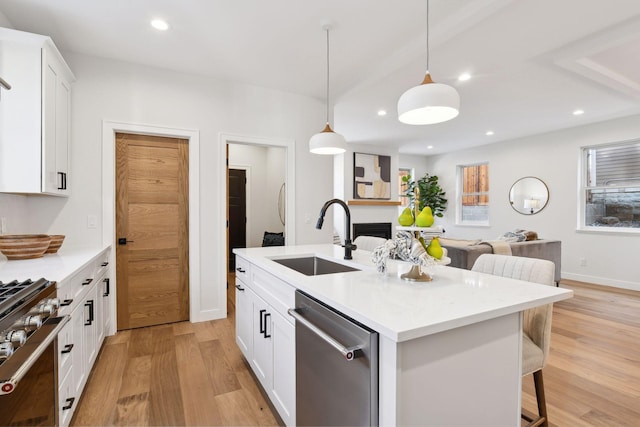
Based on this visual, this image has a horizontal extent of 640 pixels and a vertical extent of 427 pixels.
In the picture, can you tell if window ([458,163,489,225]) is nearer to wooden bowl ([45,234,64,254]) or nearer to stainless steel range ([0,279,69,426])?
wooden bowl ([45,234,64,254])

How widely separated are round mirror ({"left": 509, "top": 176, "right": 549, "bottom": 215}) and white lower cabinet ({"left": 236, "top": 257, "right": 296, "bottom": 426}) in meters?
5.82

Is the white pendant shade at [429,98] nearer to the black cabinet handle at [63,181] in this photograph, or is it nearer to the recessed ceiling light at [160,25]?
the recessed ceiling light at [160,25]

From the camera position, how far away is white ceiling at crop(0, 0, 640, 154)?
230 centimetres

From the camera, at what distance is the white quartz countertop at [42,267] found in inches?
63.2

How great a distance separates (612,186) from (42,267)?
6.99 metres

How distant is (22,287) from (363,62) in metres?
3.07

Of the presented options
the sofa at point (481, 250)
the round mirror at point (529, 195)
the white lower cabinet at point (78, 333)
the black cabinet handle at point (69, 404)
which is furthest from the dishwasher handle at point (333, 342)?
the round mirror at point (529, 195)

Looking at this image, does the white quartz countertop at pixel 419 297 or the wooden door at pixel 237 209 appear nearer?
the white quartz countertop at pixel 419 297

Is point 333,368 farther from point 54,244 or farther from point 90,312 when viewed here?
point 54,244

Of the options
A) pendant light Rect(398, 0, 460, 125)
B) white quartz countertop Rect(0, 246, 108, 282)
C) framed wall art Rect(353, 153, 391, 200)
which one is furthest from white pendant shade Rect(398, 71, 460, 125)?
framed wall art Rect(353, 153, 391, 200)

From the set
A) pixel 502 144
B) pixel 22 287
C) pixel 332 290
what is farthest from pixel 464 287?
pixel 502 144

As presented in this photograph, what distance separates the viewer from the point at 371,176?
721 cm

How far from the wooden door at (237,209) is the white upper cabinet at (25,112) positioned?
3591 millimetres

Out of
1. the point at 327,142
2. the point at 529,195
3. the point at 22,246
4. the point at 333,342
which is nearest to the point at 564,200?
the point at 529,195
